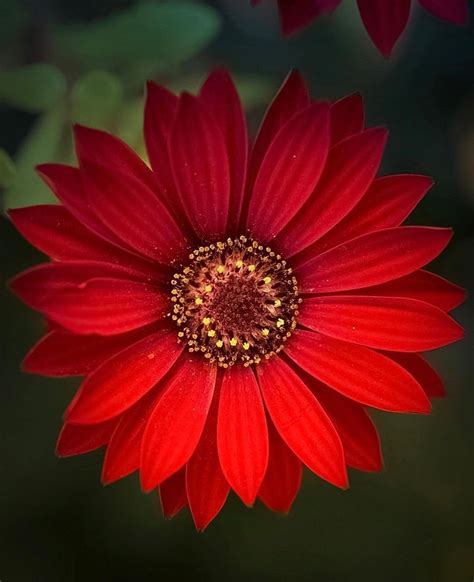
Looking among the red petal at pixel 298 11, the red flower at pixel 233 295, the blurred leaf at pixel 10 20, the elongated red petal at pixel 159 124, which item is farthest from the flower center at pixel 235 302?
the blurred leaf at pixel 10 20

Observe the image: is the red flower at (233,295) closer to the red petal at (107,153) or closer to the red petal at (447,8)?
the red petal at (107,153)

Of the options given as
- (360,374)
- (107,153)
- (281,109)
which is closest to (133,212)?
(107,153)

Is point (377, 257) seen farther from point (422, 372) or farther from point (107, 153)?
point (107, 153)

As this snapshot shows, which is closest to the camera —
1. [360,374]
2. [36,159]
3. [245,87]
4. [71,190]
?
[71,190]

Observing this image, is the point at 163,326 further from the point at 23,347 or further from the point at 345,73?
the point at 345,73

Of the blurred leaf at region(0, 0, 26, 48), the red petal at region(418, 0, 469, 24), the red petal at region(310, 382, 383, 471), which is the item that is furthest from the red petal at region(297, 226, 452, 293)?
the blurred leaf at region(0, 0, 26, 48)

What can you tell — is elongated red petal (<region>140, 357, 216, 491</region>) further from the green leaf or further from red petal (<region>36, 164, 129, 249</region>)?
the green leaf
